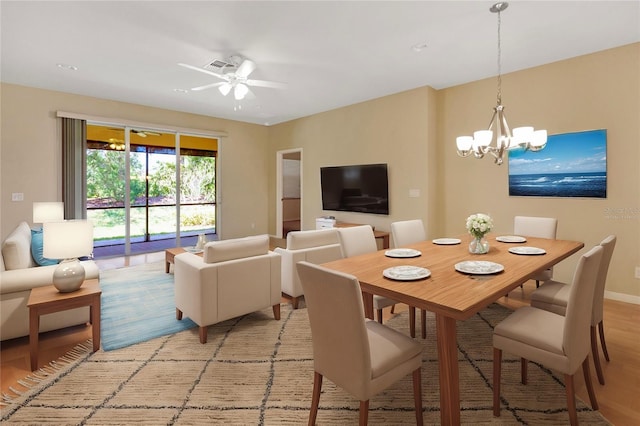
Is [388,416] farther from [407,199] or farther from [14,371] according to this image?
[407,199]

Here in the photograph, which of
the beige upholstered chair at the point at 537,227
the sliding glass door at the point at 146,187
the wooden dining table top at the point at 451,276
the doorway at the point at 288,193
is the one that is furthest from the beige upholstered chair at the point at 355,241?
the sliding glass door at the point at 146,187

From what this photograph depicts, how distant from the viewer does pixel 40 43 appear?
333cm

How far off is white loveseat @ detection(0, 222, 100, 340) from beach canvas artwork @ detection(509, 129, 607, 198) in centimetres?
499

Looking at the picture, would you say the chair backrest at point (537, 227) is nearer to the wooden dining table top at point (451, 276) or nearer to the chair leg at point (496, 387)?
the wooden dining table top at point (451, 276)

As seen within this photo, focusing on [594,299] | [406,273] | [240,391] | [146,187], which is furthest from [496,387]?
[146,187]

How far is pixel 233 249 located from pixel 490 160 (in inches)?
141

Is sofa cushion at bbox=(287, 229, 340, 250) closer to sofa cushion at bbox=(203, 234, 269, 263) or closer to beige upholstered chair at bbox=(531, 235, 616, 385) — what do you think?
sofa cushion at bbox=(203, 234, 269, 263)

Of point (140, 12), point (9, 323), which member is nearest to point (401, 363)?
point (9, 323)

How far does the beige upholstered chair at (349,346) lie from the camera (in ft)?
4.38

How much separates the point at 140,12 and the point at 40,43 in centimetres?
150

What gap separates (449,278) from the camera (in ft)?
5.85

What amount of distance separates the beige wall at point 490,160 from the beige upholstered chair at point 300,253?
1.96 metres

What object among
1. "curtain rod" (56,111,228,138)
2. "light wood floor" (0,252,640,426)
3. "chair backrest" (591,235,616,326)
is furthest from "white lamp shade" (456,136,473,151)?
"curtain rod" (56,111,228,138)

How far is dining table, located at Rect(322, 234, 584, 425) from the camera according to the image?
1421 mm
